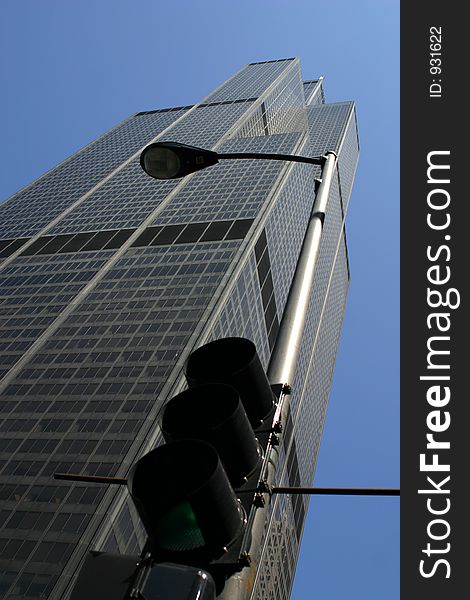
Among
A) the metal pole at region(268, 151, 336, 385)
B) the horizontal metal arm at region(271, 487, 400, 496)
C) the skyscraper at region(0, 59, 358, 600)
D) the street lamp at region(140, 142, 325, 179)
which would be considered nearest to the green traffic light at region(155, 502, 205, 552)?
the horizontal metal arm at region(271, 487, 400, 496)

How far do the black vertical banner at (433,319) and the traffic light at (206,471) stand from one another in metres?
1.28

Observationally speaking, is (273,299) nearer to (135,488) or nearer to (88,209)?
(88,209)

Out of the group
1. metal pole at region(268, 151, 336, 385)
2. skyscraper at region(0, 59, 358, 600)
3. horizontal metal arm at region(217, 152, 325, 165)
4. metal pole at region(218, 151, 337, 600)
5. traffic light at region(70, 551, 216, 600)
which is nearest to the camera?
traffic light at region(70, 551, 216, 600)

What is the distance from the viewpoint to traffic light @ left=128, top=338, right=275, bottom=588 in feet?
10.3

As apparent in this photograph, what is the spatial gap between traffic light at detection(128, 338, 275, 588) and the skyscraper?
47.0 metres

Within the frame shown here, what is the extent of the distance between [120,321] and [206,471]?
302ft


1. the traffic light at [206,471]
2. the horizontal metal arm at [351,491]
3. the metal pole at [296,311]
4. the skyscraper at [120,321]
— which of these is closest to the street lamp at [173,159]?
the metal pole at [296,311]

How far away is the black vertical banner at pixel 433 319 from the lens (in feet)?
13.9

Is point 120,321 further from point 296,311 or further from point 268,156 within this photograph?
point 296,311

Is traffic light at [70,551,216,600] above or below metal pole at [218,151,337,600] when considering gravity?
below

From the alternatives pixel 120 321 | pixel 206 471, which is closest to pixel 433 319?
pixel 206 471

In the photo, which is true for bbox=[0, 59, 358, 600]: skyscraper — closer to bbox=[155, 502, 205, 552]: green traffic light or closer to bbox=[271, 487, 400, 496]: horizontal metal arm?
bbox=[271, 487, 400, 496]: horizontal metal arm

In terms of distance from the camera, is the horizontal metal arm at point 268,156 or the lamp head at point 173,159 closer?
the lamp head at point 173,159

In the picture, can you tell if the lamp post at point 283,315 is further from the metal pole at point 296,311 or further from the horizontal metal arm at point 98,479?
the horizontal metal arm at point 98,479
